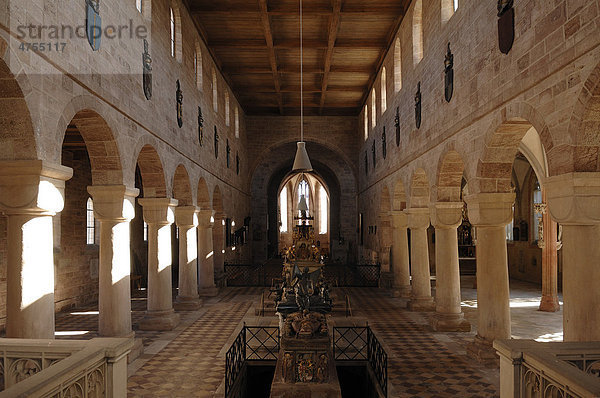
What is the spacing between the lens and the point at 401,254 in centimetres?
1698

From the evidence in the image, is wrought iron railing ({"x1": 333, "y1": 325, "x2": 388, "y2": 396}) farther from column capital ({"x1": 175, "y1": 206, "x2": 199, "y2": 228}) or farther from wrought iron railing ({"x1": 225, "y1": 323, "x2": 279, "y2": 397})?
column capital ({"x1": 175, "y1": 206, "x2": 199, "y2": 228})

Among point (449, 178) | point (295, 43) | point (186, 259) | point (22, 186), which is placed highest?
point (295, 43)

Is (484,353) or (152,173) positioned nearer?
(484,353)

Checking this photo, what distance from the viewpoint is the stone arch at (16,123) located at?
578 centimetres

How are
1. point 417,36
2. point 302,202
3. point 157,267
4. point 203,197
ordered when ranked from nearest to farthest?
point 157,267 < point 417,36 < point 203,197 < point 302,202

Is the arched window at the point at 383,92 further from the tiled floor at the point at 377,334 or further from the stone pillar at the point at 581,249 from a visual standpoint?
the stone pillar at the point at 581,249

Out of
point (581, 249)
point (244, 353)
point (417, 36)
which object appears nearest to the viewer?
point (581, 249)

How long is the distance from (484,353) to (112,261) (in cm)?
705

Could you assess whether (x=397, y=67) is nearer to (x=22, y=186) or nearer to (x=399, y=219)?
(x=399, y=219)

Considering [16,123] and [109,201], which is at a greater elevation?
[16,123]

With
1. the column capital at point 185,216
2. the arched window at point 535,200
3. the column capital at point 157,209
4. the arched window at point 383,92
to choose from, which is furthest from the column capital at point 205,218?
the arched window at point 535,200

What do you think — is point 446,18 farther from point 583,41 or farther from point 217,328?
point 217,328

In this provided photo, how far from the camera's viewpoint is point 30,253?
6.12 m

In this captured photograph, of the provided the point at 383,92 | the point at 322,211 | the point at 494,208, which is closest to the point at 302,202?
the point at 383,92
